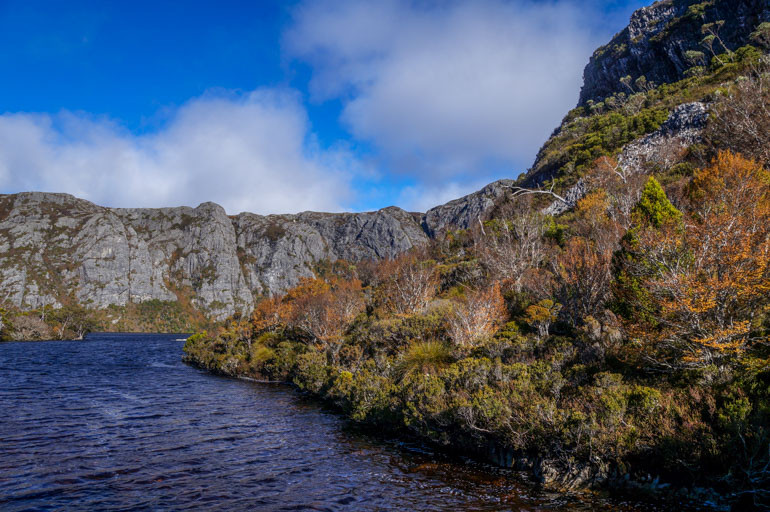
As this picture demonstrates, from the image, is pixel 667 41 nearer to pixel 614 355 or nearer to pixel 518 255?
pixel 518 255

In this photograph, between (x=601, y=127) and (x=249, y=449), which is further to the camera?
(x=601, y=127)

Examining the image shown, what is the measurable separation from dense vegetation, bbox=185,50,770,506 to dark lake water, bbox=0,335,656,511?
171cm

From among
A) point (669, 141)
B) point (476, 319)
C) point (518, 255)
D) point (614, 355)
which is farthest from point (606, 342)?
point (669, 141)

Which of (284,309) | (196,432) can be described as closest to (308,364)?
(196,432)

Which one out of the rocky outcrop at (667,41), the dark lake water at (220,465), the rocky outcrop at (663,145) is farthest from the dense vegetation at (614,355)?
the rocky outcrop at (667,41)

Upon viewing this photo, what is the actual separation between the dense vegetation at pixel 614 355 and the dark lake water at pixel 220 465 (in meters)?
1.71

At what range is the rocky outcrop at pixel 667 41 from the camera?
261 ft

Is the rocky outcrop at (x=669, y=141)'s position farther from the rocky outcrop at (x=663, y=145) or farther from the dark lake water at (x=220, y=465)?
the dark lake water at (x=220, y=465)

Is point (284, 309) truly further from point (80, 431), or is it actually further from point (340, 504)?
point (340, 504)

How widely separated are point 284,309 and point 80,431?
34.3 meters

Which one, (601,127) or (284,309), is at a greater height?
(601,127)

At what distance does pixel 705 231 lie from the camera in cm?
1530

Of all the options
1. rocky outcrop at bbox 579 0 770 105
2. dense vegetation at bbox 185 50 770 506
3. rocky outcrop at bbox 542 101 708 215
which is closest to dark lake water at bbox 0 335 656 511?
dense vegetation at bbox 185 50 770 506

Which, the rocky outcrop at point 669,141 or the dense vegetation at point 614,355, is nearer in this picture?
the dense vegetation at point 614,355
